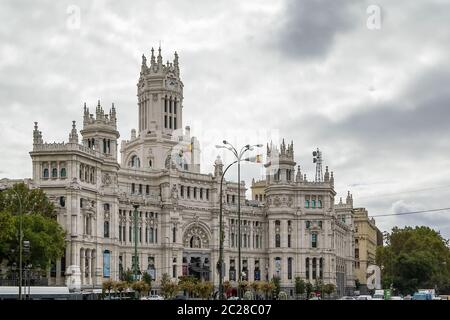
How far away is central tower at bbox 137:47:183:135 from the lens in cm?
14562

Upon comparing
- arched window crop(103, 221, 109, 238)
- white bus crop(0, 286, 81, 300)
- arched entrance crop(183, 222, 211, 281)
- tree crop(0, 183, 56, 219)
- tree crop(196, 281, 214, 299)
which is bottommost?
tree crop(196, 281, 214, 299)

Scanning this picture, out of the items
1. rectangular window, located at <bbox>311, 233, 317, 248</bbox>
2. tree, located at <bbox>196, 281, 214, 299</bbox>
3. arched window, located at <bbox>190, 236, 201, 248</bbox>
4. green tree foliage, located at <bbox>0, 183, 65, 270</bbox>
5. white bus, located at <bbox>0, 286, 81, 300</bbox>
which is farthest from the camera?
rectangular window, located at <bbox>311, 233, 317, 248</bbox>

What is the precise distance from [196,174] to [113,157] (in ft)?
77.7

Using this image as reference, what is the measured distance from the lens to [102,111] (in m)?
123

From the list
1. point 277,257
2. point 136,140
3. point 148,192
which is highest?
point 136,140

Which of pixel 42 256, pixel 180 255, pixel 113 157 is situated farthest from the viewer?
pixel 180 255

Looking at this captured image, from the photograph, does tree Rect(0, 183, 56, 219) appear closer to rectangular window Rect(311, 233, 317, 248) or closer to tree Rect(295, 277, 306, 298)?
tree Rect(295, 277, 306, 298)

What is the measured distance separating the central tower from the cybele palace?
0.63 ft

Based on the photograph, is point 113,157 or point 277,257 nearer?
point 113,157

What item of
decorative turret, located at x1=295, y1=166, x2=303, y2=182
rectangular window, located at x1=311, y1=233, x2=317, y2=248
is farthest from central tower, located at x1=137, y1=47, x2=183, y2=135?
rectangular window, located at x1=311, y1=233, x2=317, y2=248

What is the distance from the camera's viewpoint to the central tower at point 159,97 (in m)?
146

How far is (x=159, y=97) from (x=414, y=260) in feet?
183
